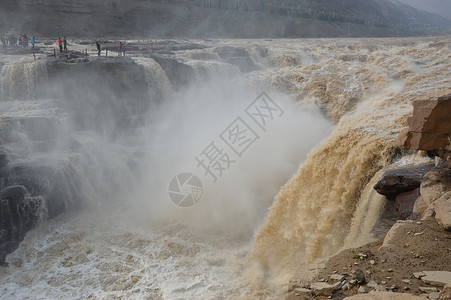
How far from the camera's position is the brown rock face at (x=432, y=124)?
4.46 meters

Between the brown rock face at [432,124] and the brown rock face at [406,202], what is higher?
the brown rock face at [432,124]

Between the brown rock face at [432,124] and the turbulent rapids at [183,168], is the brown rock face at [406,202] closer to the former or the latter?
the turbulent rapids at [183,168]

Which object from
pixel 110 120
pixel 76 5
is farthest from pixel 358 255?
pixel 76 5

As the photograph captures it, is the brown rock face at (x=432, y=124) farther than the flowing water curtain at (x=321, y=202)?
No

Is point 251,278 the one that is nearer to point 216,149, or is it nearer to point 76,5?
point 216,149

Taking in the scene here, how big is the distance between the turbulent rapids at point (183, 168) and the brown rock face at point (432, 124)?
44.9 inches

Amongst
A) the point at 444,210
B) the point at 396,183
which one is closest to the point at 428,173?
the point at 396,183

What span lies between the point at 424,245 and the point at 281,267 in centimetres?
341

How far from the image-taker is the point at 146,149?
12445 millimetres

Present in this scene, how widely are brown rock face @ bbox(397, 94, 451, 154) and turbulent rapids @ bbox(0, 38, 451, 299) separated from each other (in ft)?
3.74

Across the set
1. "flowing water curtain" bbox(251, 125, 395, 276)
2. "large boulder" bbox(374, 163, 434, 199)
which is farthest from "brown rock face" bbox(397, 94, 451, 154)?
"flowing water curtain" bbox(251, 125, 395, 276)

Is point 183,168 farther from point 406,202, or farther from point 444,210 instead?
point 444,210

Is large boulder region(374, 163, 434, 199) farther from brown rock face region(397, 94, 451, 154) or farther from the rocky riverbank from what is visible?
brown rock face region(397, 94, 451, 154)

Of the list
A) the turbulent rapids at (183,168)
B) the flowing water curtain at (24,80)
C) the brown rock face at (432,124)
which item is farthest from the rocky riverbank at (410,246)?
the flowing water curtain at (24,80)
